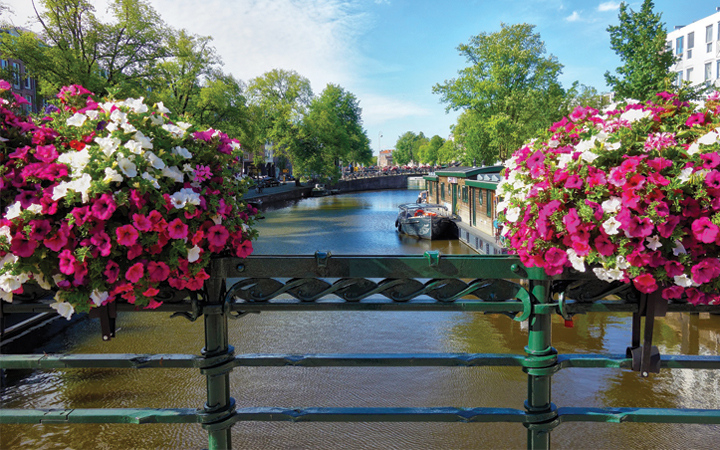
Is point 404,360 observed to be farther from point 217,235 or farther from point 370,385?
point 370,385

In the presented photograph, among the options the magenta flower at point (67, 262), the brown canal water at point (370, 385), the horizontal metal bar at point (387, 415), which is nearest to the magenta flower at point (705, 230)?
the horizontal metal bar at point (387, 415)

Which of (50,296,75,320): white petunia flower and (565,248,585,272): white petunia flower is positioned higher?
(565,248,585,272): white petunia flower

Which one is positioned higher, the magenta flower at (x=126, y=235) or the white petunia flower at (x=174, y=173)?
the white petunia flower at (x=174, y=173)

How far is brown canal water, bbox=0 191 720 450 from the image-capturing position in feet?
23.7

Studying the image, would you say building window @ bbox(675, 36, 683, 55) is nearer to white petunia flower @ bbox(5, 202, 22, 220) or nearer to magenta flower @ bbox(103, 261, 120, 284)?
magenta flower @ bbox(103, 261, 120, 284)

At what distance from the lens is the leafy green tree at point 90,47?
76.6 feet

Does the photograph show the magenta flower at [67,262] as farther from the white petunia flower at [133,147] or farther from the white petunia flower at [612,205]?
the white petunia flower at [612,205]

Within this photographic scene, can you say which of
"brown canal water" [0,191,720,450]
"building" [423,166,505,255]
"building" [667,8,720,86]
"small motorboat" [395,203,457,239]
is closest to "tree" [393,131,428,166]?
"building" [667,8,720,86]

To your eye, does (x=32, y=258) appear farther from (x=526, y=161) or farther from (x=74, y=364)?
(x=526, y=161)

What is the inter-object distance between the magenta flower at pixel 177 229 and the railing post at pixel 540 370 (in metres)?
1.58

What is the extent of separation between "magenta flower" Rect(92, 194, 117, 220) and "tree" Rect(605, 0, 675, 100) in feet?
82.1

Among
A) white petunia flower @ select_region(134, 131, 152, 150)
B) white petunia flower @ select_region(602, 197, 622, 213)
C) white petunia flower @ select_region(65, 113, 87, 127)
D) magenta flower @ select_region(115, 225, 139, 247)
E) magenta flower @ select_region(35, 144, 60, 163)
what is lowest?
magenta flower @ select_region(115, 225, 139, 247)

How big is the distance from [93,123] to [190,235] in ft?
2.30

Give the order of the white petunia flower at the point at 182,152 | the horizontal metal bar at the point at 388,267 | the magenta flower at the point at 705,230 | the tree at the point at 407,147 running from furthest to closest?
the tree at the point at 407,147 < the white petunia flower at the point at 182,152 < the horizontal metal bar at the point at 388,267 < the magenta flower at the point at 705,230
